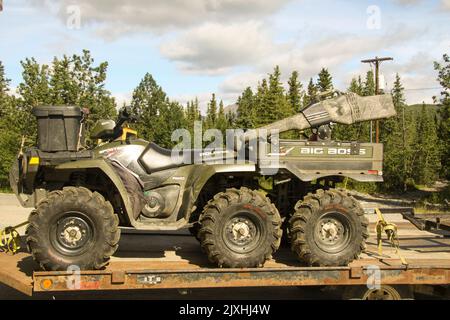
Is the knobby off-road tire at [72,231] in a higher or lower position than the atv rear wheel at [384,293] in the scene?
higher

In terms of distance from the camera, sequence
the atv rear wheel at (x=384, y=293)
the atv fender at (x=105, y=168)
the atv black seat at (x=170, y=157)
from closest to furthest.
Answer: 1. the atv fender at (x=105, y=168)
2. the atv rear wheel at (x=384, y=293)
3. the atv black seat at (x=170, y=157)

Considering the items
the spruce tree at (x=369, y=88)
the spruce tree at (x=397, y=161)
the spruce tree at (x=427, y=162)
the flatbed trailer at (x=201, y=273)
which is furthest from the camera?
the spruce tree at (x=369, y=88)

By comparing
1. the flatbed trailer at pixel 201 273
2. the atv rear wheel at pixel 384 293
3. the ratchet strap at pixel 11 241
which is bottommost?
the atv rear wheel at pixel 384 293

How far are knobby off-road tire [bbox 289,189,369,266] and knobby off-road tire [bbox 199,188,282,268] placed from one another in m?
0.31

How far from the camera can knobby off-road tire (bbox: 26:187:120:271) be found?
5.46 meters

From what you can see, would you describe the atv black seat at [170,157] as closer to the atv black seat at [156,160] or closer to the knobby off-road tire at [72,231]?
the atv black seat at [156,160]

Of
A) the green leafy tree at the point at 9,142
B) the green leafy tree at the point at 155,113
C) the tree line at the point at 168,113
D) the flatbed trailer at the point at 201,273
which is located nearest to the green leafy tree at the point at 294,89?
the tree line at the point at 168,113

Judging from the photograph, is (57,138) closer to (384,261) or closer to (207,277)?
(207,277)

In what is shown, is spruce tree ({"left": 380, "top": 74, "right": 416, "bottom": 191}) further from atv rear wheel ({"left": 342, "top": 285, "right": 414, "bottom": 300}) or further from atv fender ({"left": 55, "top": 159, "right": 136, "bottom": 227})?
atv fender ({"left": 55, "top": 159, "right": 136, "bottom": 227})

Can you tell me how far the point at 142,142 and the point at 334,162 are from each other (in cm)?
259

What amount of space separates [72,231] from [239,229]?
201cm

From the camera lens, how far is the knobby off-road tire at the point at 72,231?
5.46m

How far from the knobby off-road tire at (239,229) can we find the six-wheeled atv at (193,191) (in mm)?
12
